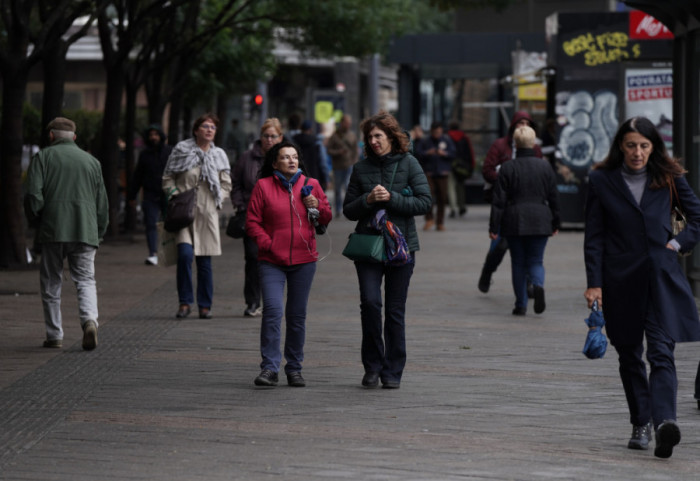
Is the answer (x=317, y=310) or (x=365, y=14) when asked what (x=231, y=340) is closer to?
(x=317, y=310)

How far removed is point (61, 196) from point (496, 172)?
5433mm

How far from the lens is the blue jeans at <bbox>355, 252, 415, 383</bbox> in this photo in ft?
27.7

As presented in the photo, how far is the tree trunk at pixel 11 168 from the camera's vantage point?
53.6ft

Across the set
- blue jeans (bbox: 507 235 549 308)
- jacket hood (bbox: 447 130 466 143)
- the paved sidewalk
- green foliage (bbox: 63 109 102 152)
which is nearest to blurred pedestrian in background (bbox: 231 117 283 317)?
the paved sidewalk

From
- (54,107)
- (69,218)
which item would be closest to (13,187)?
(54,107)

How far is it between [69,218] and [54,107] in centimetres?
755

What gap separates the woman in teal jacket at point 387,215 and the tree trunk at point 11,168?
8636 mm

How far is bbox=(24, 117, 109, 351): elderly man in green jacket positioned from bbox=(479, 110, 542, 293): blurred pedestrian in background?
175 inches

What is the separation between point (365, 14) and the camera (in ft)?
86.9

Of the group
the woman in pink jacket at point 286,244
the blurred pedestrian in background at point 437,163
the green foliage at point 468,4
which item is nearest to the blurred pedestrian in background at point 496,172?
the woman in pink jacket at point 286,244

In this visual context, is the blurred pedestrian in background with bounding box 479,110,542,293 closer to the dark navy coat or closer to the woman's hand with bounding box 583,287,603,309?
the dark navy coat

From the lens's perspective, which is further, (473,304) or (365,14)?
(365,14)

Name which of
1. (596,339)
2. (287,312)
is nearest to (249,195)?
(287,312)

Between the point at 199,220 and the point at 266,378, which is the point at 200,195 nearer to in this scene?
→ the point at 199,220
